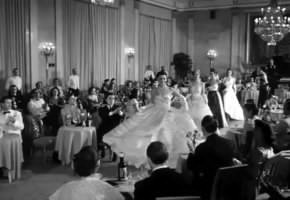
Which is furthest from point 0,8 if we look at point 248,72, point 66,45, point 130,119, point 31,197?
point 248,72

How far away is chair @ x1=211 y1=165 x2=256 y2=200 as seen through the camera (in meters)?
3.54

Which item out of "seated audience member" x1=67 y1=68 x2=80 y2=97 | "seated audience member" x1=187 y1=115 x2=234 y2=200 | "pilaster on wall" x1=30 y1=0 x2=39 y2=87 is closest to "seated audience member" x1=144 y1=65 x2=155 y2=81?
"seated audience member" x1=67 y1=68 x2=80 y2=97

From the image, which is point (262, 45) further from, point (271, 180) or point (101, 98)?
point (271, 180)

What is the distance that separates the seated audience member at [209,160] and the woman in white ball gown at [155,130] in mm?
2955

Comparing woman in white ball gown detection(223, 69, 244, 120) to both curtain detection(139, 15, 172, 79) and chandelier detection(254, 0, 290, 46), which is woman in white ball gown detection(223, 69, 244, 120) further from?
curtain detection(139, 15, 172, 79)

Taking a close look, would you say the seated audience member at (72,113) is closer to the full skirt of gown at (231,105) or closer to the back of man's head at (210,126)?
the back of man's head at (210,126)

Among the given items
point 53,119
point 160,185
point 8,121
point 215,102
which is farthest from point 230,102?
point 160,185

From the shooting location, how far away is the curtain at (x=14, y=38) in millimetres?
10430

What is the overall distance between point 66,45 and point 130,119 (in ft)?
17.7

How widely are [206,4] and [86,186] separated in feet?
58.8

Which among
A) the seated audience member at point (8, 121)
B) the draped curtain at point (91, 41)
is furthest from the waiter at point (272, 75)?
the seated audience member at point (8, 121)

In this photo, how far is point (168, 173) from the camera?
303cm

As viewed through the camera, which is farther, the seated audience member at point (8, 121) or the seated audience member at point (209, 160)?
the seated audience member at point (8, 121)

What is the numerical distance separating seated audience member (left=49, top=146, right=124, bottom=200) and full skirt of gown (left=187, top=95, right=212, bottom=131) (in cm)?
645
